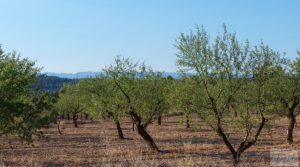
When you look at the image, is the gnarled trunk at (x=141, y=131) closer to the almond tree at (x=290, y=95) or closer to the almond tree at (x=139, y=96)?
the almond tree at (x=139, y=96)

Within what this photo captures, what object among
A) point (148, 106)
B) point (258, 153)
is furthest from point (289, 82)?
point (148, 106)

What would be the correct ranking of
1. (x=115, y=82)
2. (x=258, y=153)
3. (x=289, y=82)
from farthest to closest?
(x=289, y=82) < (x=115, y=82) < (x=258, y=153)

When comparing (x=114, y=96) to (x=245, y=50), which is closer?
(x=245, y=50)

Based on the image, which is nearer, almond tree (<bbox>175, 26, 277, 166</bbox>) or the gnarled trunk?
almond tree (<bbox>175, 26, 277, 166</bbox>)

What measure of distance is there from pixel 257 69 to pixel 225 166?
17.6ft

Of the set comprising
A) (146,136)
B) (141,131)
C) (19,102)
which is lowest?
(146,136)

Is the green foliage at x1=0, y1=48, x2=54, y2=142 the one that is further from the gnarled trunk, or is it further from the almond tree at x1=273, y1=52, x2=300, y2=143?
the almond tree at x1=273, y1=52, x2=300, y2=143

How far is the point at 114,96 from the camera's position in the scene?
3500 centimetres

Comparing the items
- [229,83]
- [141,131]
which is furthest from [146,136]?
[229,83]

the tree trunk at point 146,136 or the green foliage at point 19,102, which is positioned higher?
the green foliage at point 19,102

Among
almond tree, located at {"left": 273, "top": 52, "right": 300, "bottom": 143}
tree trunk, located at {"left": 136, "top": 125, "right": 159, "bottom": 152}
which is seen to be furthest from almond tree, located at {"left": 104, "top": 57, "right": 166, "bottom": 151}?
almond tree, located at {"left": 273, "top": 52, "right": 300, "bottom": 143}

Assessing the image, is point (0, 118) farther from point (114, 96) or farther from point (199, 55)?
point (114, 96)

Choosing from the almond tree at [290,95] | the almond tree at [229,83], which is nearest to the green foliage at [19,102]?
the almond tree at [229,83]

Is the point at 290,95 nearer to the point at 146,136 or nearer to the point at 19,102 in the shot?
the point at 146,136
